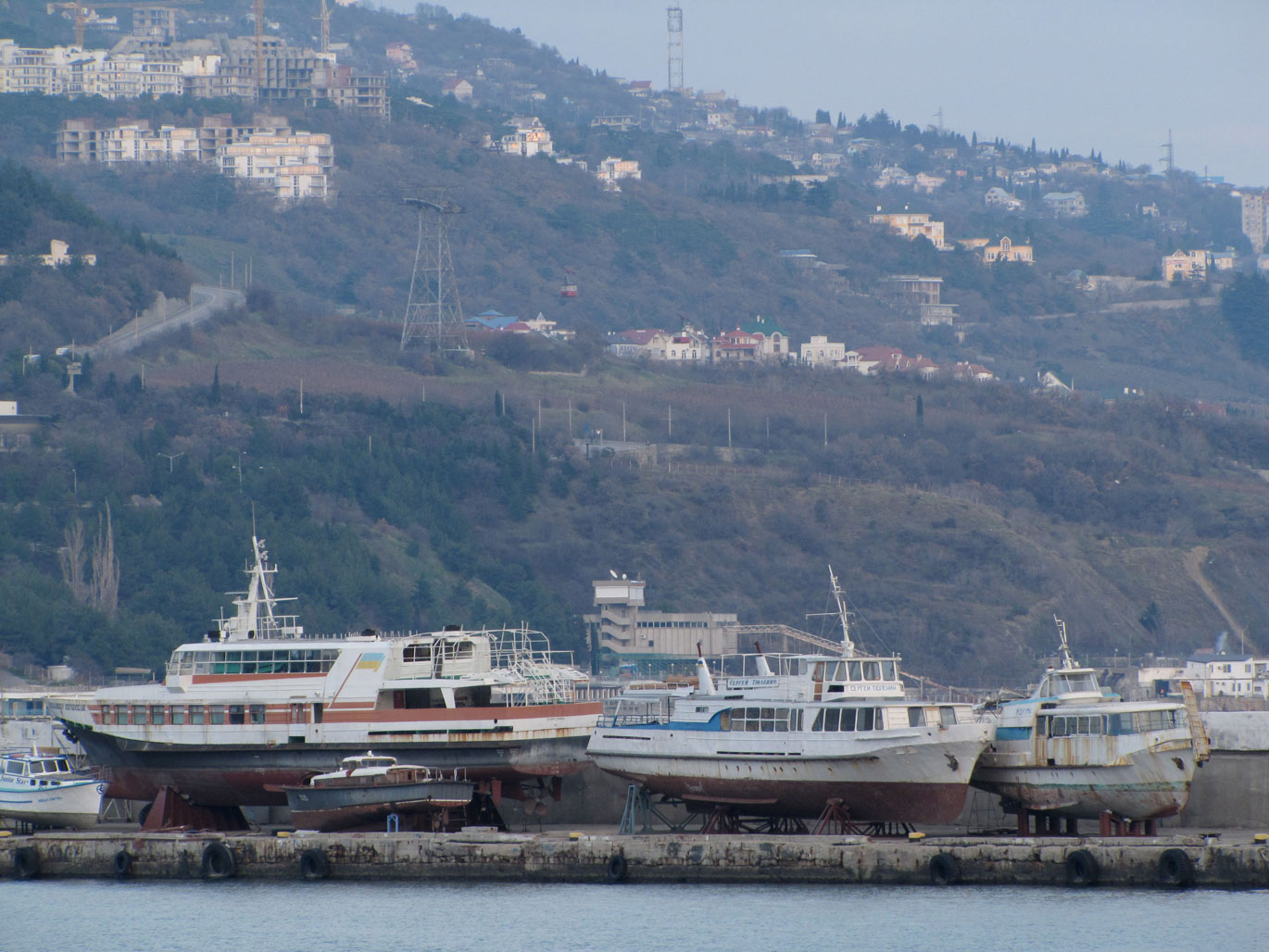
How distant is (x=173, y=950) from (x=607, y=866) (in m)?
7.69

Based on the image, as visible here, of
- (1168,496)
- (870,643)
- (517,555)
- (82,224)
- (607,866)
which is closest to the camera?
(607,866)

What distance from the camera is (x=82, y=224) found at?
163500 millimetres

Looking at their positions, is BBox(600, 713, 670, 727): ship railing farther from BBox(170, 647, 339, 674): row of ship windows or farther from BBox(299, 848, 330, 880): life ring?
BBox(299, 848, 330, 880): life ring

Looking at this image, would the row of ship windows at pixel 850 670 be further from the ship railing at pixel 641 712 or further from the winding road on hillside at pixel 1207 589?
the winding road on hillside at pixel 1207 589

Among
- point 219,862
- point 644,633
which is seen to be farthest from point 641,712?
point 644,633

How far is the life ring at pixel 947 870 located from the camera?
1532 inches

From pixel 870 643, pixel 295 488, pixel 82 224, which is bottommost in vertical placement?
pixel 870 643

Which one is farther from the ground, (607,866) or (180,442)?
(180,442)

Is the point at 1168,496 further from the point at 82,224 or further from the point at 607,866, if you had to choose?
the point at 607,866

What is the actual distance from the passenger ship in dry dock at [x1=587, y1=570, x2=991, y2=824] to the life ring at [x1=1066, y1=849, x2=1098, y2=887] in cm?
333

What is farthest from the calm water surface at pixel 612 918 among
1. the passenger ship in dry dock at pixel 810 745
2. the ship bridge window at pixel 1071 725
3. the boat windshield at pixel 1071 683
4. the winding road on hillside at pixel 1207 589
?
the winding road on hillside at pixel 1207 589

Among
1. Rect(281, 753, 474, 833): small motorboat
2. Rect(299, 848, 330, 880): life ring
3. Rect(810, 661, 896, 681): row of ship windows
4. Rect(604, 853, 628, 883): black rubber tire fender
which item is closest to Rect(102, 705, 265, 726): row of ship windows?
Rect(281, 753, 474, 833): small motorboat

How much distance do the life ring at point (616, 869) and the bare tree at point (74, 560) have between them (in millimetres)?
68849

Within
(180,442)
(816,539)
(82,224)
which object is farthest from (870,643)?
(82,224)
